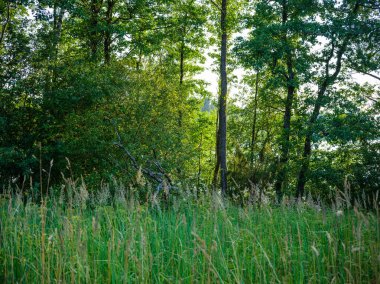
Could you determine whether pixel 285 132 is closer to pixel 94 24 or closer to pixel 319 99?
pixel 319 99

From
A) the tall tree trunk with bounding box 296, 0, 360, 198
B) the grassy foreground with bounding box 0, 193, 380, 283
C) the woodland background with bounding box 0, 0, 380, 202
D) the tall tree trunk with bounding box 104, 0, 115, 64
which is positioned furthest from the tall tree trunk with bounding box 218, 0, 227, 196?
the grassy foreground with bounding box 0, 193, 380, 283

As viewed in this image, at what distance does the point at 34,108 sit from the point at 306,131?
10617mm

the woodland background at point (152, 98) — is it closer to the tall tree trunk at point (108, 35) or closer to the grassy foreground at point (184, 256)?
the tall tree trunk at point (108, 35)

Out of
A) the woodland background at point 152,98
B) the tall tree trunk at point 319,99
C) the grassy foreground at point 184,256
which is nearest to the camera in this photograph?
the grassy foreground at point 184,256

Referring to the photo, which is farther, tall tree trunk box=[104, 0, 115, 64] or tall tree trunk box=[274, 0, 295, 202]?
tall tree trunk box=[104, 0, 115, 64]

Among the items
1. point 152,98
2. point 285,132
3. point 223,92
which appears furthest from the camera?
point 223,92

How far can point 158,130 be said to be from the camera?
1385cm

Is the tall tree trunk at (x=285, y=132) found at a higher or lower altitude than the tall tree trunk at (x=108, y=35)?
lower

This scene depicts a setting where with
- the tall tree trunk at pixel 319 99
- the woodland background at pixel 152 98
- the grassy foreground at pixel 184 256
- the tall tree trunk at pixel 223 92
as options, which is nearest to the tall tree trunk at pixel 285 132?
the woodland background at pixel 152 98

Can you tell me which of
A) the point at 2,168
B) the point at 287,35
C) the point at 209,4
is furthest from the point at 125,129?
the point at 209,4

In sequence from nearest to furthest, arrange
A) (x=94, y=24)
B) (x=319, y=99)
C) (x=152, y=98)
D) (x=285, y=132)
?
(x=152, y=98), (x=319, y=99), (x=285, y=132), (x=94, y=24)

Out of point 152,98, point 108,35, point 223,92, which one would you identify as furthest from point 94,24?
point 223,92

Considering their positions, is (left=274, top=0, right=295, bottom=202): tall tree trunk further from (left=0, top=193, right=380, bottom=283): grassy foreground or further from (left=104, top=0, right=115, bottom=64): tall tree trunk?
(left=0, top=193, right=380, bottom=283): grassy foreground

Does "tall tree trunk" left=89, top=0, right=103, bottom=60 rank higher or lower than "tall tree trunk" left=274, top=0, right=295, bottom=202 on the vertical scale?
higher
